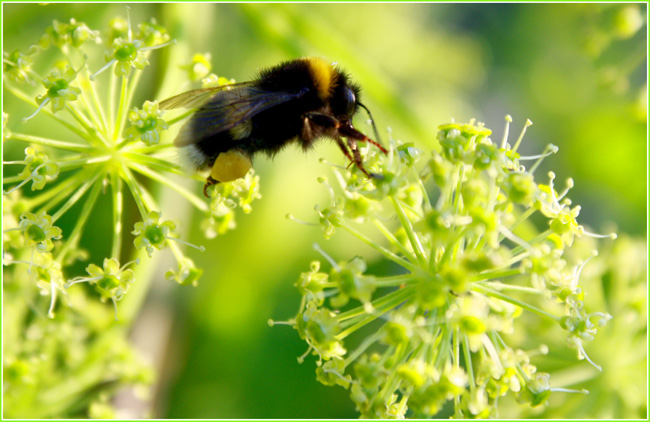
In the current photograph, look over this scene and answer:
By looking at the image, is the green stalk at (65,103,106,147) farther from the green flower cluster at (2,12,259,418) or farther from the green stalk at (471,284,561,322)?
the green stalk at (471,284,561,322)

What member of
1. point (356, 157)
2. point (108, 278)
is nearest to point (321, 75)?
point (356, 157)

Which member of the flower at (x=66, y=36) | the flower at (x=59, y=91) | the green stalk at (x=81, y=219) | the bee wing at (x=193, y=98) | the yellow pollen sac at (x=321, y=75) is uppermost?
the flower at (x=66, y=36)

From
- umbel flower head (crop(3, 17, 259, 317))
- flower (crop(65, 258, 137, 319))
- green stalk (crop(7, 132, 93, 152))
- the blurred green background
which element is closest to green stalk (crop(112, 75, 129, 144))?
umbel flower head (crop(3, 17, 259, 317))

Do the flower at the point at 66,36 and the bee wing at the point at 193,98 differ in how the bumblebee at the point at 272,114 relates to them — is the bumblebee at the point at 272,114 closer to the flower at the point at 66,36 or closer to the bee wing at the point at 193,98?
the bee wing at the point at 193,98

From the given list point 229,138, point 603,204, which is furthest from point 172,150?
point 603,204

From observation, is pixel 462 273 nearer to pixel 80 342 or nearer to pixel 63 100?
pixel 63 100

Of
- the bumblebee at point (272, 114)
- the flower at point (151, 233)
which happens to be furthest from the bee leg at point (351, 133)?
the flower at point (151, 233)

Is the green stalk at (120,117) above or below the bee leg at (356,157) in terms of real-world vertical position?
above

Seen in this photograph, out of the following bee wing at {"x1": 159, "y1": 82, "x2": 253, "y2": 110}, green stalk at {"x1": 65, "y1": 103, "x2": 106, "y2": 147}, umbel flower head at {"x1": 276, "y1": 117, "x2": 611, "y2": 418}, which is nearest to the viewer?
umbel flower head at {"x1": 276, "y1": 117, "x2": 611, "y2": 418}
